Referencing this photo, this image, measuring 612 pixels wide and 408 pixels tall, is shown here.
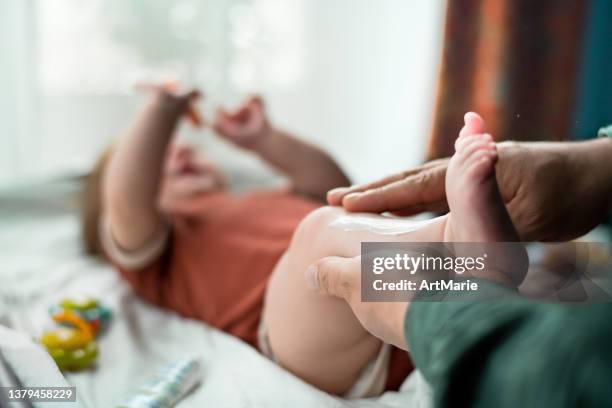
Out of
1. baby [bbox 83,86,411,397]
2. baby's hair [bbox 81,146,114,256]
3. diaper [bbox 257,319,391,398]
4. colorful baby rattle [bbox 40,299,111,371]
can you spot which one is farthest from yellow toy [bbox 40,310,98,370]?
baby's hair [bbox 81,146,114,256]

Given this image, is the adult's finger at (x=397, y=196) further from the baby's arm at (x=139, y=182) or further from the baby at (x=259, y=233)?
the baby's arm at (x=139, y=182)

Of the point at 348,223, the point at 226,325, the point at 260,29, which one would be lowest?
the point at 226,325

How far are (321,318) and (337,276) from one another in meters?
0.09

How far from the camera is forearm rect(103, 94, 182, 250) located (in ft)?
2.79

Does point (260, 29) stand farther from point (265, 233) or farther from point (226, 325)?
point (226, 325)

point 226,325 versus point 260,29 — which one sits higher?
point 260,29

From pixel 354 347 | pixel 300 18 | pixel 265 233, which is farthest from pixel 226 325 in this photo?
pixel 300 18

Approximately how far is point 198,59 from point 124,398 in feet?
3.64

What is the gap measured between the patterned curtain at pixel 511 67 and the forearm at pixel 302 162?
155mm

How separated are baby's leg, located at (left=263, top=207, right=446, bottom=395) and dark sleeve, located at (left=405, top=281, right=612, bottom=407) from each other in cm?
14

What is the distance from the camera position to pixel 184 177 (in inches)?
41.4

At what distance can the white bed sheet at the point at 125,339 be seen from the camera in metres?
0.51

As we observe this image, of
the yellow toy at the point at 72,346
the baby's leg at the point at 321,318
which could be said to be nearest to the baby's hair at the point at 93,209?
the yellow toy at the point at 72,346

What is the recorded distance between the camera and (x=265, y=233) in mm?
799
